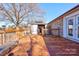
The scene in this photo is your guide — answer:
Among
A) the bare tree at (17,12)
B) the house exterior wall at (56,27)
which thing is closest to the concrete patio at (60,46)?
the house exterior wall at (56,27)

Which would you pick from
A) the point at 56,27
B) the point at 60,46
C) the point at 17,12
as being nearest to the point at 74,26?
the point at 56,27

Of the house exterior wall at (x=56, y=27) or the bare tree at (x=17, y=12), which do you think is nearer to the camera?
the bare tree at (x=17, y=12)

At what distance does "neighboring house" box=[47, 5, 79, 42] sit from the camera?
10.3ft

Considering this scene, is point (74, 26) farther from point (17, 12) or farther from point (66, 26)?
point (17, 12)

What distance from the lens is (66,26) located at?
3.19 m

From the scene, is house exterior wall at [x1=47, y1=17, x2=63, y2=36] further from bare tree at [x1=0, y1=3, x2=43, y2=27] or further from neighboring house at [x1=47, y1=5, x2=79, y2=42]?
bare tree at [x1=0, y1=3, x2=43, y2=27]

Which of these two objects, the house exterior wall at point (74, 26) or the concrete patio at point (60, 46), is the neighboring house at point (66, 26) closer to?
the house exterior wall at point (74, 26)

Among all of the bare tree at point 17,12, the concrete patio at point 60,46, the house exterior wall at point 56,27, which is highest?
the bare tree at point 17,12

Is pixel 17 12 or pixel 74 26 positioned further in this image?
pixel 74 26

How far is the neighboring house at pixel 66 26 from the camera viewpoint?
3133 millimetres

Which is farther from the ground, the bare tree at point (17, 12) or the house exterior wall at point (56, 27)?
the bare tree at point (17, 12)

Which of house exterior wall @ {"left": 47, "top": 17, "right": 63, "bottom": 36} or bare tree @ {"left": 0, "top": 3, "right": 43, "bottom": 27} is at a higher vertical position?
bare tree @ {"left": 0, "top": 3, "right": 43, "bottom": 27}

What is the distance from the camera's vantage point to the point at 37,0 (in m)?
2.93

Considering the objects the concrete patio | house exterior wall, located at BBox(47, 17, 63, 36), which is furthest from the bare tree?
the concrete patio
